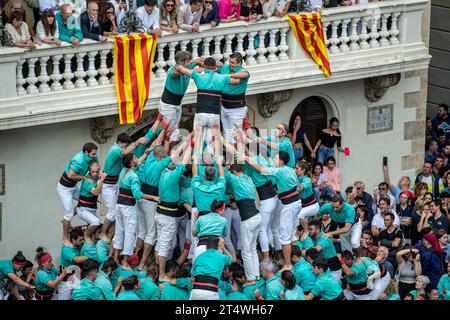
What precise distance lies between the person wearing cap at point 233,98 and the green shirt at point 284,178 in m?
0.97

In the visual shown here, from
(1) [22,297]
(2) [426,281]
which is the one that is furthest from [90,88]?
(2) [426,281]

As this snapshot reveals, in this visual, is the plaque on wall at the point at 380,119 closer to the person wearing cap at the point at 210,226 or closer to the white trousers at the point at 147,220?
the white trousers at the point at 147,220

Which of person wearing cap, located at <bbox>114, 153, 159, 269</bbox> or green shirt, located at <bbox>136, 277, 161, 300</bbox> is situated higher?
person wearing cap, located at <bbox>114, 153, 159, 269</bbox>

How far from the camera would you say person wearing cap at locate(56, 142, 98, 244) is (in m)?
36.7

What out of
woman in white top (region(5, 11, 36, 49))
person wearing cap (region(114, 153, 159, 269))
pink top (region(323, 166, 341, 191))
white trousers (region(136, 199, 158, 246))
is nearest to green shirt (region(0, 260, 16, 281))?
person wearing cap (region(114, 153, 159, 269))

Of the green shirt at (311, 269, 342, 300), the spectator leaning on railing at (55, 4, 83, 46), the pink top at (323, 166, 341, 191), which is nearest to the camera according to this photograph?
the green shirt at (311, 269, 342, 300)

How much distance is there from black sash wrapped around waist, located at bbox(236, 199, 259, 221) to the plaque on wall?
8701mm

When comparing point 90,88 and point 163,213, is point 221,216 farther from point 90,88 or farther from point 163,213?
point 90,88

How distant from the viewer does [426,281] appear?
3759 cm

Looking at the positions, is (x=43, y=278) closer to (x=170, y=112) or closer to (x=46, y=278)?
(x=46, y=278)

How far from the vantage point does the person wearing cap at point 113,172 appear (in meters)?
36.2

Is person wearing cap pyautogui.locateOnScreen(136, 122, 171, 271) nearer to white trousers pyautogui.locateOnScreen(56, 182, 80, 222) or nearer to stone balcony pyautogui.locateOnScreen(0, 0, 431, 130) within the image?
white trousers pyautogui.locateOnScreen(56, 182, 80, 222)

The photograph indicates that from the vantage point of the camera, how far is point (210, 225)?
3447 cm

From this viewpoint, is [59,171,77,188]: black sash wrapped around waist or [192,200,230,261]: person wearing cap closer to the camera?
[192,200,230,261]: person wearing cap
